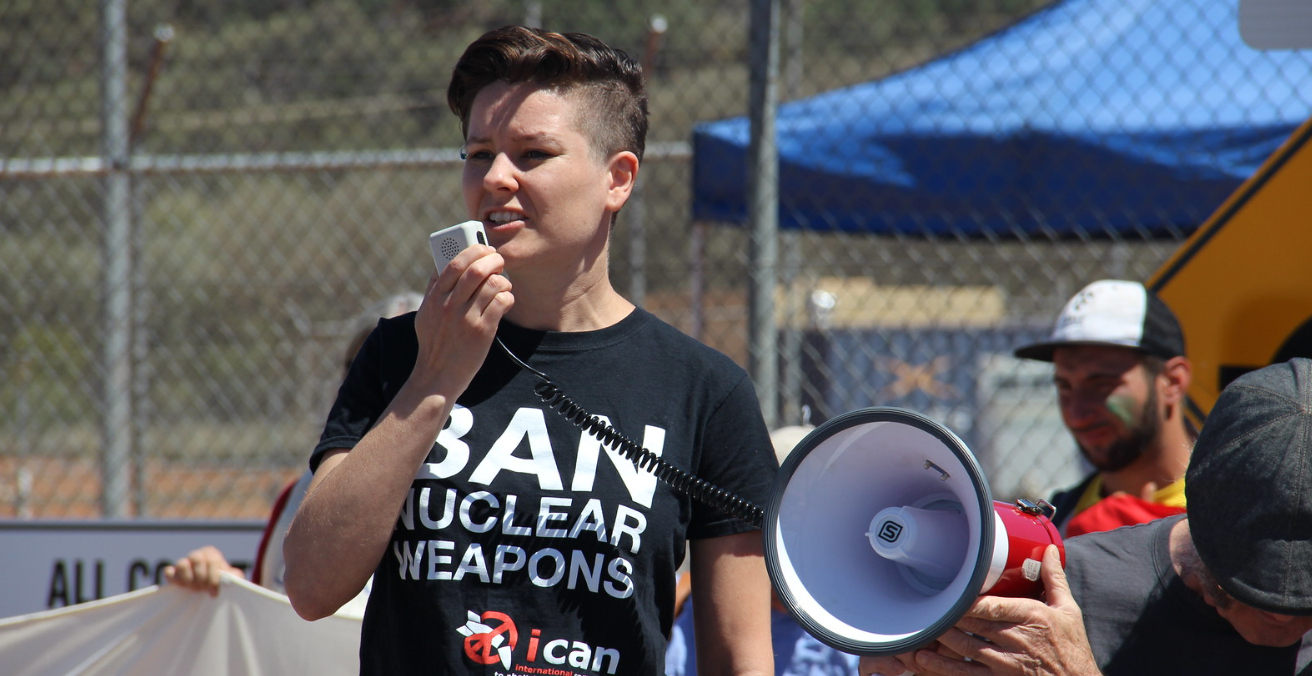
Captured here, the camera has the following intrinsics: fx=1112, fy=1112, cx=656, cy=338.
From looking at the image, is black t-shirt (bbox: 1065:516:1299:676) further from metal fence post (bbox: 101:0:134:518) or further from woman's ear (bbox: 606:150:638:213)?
metal fence post (bbox: 101:0:134:518)

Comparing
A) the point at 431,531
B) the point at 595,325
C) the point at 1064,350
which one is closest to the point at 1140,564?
the point at 595,325

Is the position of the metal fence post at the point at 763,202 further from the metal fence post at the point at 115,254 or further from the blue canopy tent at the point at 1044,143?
the metal fence post at the point at 115,254

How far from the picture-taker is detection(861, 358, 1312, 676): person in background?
1.47 metres

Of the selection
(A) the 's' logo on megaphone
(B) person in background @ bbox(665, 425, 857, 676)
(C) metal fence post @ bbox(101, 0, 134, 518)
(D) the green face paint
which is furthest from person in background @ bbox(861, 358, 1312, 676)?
(C) metal fence post @ bbox(101, 0, 134, 518)

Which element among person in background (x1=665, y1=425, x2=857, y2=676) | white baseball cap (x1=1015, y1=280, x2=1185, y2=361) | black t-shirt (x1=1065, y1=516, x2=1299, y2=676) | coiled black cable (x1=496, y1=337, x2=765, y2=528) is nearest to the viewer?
coiled black cable (x1=496, y1=337, x2=765, y2=528)

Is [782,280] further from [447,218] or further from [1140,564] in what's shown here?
[447,218]

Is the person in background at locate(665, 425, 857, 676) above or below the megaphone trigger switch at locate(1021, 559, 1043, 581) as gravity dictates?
below

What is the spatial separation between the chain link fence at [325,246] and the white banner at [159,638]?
965mm

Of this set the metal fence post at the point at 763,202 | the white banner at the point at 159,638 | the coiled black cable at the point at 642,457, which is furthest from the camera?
the metal fence post at the point at 763,202

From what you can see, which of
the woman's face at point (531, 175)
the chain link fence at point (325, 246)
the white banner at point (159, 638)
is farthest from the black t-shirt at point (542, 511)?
the white banner at point (159, 638)

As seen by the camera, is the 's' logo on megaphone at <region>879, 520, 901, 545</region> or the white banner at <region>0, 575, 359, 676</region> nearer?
the 's' logo on megaphone at <region>879, 520, 901, 545</region>

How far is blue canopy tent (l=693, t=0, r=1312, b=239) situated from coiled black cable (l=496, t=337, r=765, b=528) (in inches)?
102

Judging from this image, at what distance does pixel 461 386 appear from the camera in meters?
1.50

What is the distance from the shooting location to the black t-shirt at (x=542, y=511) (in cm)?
154
